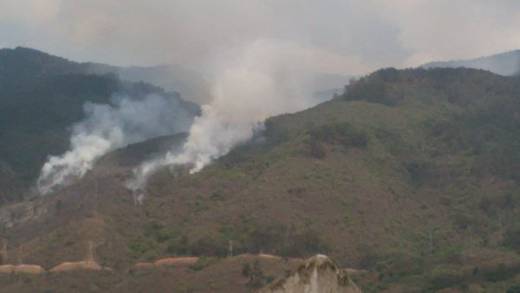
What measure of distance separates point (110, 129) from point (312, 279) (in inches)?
4579

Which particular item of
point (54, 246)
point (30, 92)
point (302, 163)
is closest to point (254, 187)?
point (302, 163)

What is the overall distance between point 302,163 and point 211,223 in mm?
13256

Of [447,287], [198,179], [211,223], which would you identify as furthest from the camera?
[198,179]

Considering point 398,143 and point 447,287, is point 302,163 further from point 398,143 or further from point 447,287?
point 447,287

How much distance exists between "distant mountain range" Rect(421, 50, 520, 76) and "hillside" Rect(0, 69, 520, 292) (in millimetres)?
37972

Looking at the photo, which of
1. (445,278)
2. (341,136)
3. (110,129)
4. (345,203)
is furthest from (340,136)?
(110,129)

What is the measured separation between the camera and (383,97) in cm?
10750

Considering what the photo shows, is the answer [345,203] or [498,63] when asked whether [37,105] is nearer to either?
[345,203]

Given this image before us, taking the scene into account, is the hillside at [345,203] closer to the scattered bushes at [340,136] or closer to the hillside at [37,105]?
the scattered bushes at [340,136]

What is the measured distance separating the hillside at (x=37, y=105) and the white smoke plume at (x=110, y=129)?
1.52 meters

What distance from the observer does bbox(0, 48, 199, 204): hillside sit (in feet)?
348

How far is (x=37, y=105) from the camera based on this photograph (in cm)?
12312

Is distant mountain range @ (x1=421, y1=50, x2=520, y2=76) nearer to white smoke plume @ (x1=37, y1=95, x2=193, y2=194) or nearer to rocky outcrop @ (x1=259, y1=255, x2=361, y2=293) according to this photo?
white smoke plume @ (x1=37, y1=95, x2=193, y2=194)

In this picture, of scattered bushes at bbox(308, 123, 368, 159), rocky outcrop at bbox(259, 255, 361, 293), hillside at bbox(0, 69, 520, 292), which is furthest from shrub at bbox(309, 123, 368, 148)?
rocky outcrop at bbox(259, 255, 361, 293)
